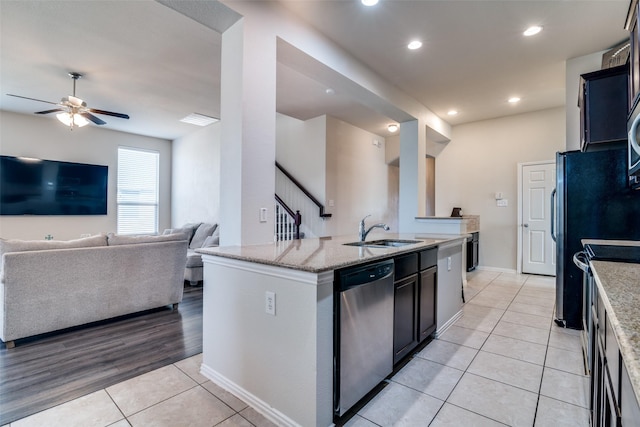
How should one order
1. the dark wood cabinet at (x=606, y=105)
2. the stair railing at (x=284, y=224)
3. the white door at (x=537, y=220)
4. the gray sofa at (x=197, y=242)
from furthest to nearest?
the white door at (x=537, y=220)
the stair railing at (x=284, y=224)
the gray sofa at (x=197, y=242)
the dark wood cabinet at (x=606, y=105)

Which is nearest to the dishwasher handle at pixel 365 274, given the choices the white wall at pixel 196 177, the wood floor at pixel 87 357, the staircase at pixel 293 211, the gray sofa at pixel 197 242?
the wood floor at pixel 87 357

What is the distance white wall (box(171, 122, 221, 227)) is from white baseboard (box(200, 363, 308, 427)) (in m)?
4.38

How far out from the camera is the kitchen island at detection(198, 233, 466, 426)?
1.52 meters

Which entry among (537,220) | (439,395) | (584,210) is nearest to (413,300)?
(439,395)

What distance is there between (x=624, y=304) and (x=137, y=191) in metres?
7.98

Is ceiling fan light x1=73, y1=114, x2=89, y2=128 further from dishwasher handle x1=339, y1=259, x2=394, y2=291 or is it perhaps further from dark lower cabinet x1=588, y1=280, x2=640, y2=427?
dark lower cabinet x1=588, y1=280, x2=640, y2=427

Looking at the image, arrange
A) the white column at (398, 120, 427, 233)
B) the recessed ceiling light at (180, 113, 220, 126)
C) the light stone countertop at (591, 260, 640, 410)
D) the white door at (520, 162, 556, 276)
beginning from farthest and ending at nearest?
the recessed ceiling light at (180, 113, 220, 126) → the white door at (520, 162, 556, 276) → the white column at (398, 120, 427, 233) → the light stone countertop at (591, 260, 640, 410)

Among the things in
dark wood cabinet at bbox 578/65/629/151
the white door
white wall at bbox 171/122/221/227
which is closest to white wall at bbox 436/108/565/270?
the white door

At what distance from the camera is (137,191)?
702cm

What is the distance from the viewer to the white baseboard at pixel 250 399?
1644mm

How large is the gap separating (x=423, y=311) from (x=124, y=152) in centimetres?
702

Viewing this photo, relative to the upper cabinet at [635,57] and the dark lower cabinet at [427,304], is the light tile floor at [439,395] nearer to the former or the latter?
the dark lower cabinet at [427,304]

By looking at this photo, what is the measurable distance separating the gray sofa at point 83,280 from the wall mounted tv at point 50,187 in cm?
395

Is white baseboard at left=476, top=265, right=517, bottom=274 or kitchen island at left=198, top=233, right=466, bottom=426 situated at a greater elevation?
kitchen island at left=198, top=233, right=466, bottom=426
